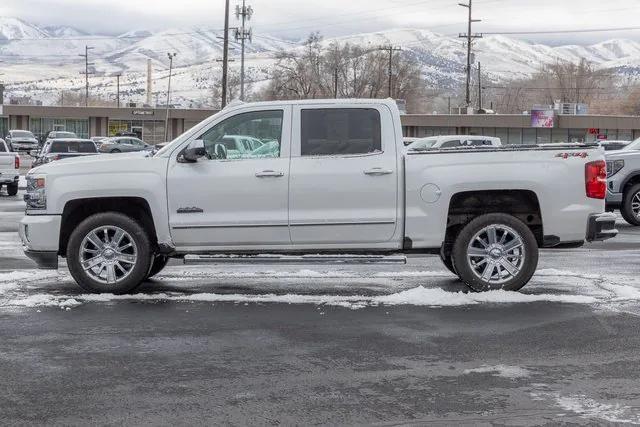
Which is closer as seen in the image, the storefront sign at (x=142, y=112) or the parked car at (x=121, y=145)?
the parked car at (x=121, y=145)

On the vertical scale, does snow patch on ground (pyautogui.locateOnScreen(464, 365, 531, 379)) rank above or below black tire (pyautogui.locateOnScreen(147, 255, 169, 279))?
below

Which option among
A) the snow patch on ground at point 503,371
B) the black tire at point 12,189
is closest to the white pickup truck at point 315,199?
the snow patch on ground at point 503,371

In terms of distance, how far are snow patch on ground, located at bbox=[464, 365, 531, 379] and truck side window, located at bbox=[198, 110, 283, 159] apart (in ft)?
13.0

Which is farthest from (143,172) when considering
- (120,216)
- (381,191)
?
(381,191)

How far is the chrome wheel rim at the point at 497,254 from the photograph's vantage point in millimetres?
9938

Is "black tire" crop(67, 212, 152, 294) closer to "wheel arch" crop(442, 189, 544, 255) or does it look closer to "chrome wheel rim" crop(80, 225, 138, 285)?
"chrome wheel rim" crop(80, 225, 138, 285)

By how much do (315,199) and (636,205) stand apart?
429 inches

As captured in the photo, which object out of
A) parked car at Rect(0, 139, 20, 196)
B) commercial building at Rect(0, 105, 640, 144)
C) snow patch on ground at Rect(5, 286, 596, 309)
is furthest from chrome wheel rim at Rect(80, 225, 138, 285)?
commercial building at Rect(0, 105, 640, 144)

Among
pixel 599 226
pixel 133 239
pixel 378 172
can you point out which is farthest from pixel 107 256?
pixel 599 226

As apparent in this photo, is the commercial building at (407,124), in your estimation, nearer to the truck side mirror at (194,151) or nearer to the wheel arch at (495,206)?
the wheel arch at (495,206)

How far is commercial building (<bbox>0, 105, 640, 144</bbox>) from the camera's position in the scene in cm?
7944

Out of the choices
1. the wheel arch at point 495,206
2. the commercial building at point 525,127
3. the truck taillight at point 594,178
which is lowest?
the wheel arch at point 495,206

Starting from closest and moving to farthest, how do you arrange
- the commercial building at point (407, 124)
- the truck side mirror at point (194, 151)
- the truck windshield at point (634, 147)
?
the truck side mirror at point (194, 151) → the truck windshield at point (634, 147) → the commercial building at point (407, 124)

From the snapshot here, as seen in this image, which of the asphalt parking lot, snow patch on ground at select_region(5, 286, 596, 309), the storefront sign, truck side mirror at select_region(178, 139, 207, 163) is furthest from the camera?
the storefront sign
